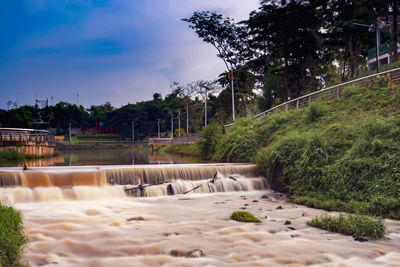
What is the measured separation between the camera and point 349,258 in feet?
18.5

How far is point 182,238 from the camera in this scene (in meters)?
6.79

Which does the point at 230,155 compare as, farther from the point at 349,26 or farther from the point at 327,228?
the point at 349,26

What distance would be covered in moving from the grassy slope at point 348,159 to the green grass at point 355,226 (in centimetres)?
168

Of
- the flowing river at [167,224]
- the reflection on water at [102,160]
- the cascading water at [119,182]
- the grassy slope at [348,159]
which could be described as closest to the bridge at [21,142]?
the reflection on water at [102,160]

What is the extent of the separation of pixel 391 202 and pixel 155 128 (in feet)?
287

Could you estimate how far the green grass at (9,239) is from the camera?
4574mm

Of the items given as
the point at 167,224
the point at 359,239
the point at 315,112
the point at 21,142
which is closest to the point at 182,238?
the point at 167,224

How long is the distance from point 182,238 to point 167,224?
4.13 ft

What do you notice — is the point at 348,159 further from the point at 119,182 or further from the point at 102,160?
the point at 102,160

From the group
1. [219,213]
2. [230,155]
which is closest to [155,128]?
[230,155]

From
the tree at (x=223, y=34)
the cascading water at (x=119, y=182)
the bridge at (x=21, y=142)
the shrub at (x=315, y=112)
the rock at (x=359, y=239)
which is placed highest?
the tree at (x=223, y=34)

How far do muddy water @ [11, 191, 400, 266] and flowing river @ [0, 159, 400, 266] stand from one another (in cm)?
2

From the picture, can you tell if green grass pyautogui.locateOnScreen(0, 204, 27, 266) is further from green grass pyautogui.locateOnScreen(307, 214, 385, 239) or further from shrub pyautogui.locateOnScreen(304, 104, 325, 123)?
shrub pyautogui.locateOnScreen(304, 104, 325, 123)

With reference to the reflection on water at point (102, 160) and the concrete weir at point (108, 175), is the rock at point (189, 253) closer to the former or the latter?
the concrete weir at point (108, 175)
